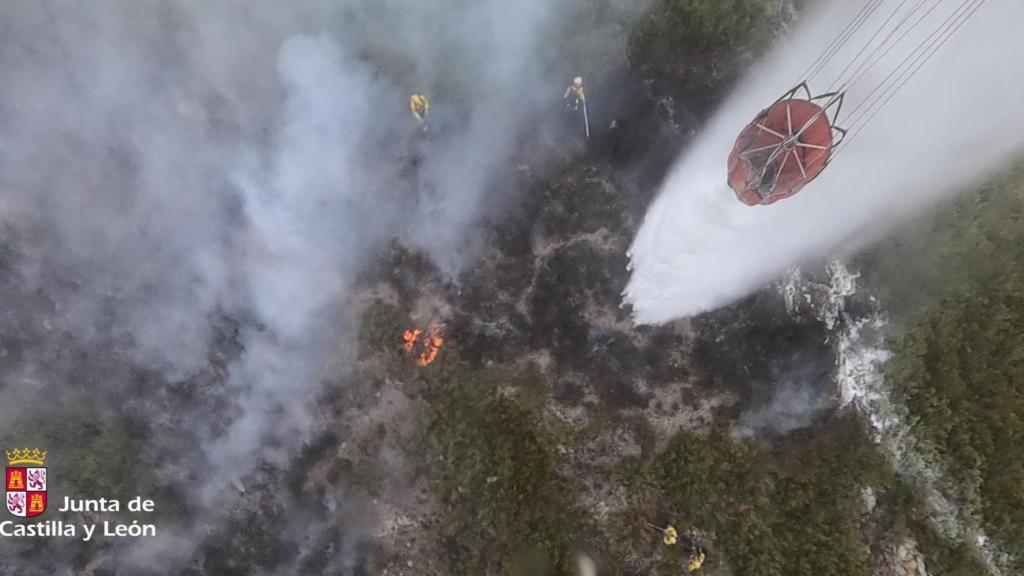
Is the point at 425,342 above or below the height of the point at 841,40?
below

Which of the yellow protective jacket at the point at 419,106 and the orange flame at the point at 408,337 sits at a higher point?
the yellow protective jacket at the point at 419,106

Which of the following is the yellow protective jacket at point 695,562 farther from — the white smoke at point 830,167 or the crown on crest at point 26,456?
the crown on crest at point 26,456

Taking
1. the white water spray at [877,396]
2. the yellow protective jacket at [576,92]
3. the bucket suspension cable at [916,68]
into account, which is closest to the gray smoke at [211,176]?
the yellow protective jacket at [576,92]

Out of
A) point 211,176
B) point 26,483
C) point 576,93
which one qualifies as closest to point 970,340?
point 576,93

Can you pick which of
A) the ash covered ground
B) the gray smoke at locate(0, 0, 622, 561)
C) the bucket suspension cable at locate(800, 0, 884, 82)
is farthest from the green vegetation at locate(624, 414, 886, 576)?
the bucket suspension cable at locate(800, 0, 884, 82)

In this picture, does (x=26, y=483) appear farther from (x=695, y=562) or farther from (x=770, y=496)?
(x=770, y=496)

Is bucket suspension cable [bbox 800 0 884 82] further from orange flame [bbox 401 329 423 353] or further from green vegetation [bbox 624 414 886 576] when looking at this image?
orange flame [bbox 401 329 423 353]

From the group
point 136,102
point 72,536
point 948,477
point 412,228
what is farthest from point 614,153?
point 72,536
